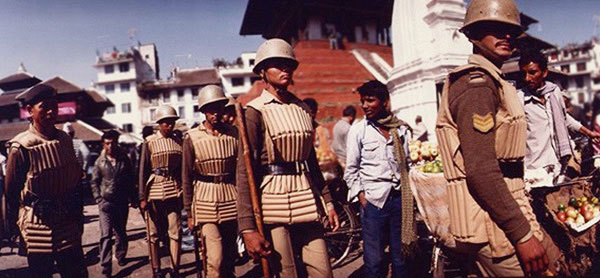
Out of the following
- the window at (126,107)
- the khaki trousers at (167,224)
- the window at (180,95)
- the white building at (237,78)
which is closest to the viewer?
the khaki trousers at (167,224)

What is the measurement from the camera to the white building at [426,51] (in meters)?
8.29

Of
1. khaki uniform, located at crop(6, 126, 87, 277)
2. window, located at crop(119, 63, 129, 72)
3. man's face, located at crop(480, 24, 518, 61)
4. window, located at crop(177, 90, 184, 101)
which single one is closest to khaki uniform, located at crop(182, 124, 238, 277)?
khaki uniform, located at crop(6, 126, 87, 277)

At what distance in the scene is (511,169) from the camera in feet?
6.29

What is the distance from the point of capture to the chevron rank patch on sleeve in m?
1.72

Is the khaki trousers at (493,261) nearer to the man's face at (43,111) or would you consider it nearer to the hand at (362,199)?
the hand at (362,199)

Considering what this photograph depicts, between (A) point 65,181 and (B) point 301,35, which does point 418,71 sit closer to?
(A) point 65,181

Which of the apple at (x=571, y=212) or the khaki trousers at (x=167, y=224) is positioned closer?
the apple at (x=571, y=212)

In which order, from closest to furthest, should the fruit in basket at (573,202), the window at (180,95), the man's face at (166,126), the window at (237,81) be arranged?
the fruit in basket at (573,202) < the man's face at (166,126) < the window at (180,95) < the window at (237,81)

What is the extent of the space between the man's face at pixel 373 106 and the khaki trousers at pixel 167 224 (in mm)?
3033

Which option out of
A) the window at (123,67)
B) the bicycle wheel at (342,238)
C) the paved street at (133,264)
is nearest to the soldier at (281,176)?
the paved street at (133,264)

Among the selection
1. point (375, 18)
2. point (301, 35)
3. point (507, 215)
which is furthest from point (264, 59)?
point (375, 18)

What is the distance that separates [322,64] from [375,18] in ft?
39.3

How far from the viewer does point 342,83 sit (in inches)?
624

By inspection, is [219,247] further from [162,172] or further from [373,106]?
[373,106]
